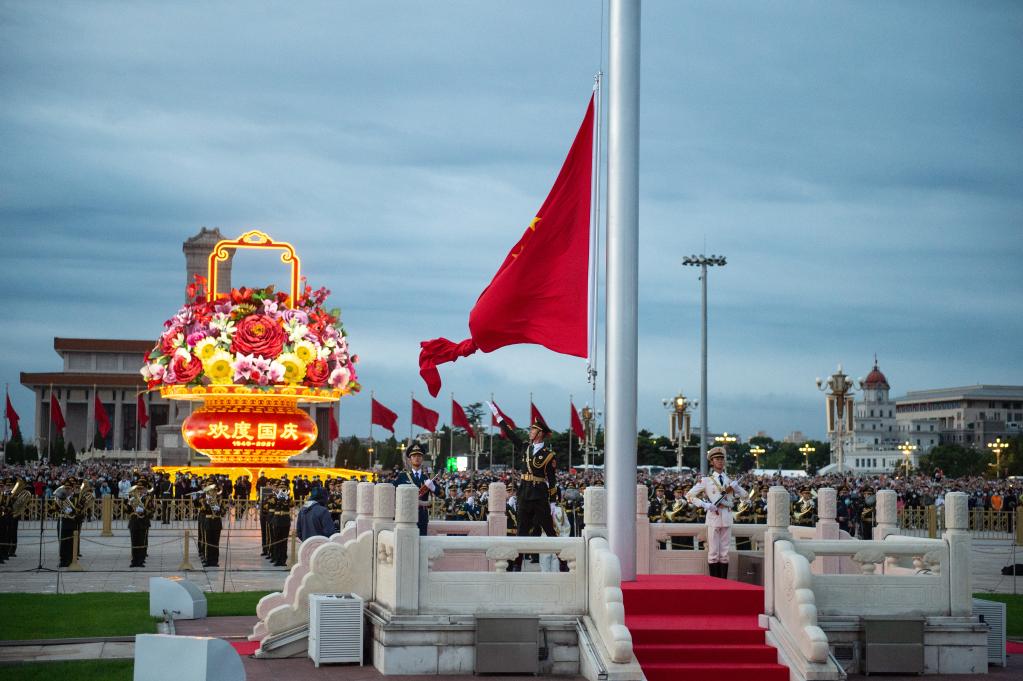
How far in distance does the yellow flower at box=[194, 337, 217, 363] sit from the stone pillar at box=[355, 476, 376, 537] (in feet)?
86.7

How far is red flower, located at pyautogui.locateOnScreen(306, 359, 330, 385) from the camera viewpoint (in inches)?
1617

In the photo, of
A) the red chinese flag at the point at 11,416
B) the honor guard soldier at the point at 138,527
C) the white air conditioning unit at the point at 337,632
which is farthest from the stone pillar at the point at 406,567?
Result: the red chinese flag at the point at 11,416

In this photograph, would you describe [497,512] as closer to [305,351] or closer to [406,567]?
[406,567]

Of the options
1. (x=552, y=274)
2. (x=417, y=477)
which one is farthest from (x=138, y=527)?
(x=552, y=274)

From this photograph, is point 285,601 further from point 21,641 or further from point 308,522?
point 308,522

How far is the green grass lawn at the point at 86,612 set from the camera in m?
14.9

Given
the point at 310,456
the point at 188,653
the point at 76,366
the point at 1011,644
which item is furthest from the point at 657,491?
the point at 76,366

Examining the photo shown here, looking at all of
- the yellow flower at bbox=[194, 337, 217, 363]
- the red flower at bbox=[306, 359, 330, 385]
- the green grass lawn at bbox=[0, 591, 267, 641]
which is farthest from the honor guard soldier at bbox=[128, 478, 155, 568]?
the red flower at bbox=[306, 359, 330, 385]

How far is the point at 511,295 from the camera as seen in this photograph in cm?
1222

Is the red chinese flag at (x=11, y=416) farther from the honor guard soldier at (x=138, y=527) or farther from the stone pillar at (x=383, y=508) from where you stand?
the stone pillar at (x=383, y=508)

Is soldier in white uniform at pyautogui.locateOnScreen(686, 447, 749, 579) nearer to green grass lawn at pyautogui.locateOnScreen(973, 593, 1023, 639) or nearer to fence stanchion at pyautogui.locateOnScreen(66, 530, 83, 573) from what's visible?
green grass lawn at pyautogui.locateOnScreen(973, 593, 1023, 639)

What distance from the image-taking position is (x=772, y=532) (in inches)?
459

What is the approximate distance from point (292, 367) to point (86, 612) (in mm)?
23800

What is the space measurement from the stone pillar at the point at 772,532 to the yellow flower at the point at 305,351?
30422 mm
